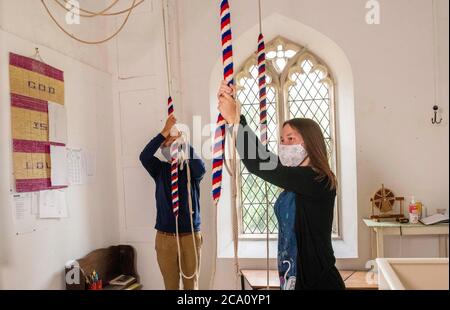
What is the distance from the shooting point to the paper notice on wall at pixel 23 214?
3.46 ft

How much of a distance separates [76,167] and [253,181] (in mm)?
1003

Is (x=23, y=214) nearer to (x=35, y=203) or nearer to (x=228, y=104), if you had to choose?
(x=35, y=203)

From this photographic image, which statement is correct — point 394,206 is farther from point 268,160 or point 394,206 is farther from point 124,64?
point 124,64

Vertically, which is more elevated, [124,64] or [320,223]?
[124,64]

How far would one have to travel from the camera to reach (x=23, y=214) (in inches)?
42.5

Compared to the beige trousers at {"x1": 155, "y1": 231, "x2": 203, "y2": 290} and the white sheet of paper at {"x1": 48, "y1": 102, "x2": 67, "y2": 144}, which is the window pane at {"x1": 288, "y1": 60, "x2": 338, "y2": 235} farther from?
the white sheet of paper at {"x1": 48, "y1": 102, "x2": 67, "y2": 144}

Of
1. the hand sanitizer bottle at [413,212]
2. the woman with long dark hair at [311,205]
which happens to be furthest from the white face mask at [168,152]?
the hand sanitizer bottle at [413,212]

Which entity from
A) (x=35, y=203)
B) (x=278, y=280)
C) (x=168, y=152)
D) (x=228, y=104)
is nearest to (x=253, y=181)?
(x=278, y=280)

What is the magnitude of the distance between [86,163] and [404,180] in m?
1.46

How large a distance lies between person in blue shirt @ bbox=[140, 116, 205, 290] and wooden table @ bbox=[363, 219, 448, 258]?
809 mm

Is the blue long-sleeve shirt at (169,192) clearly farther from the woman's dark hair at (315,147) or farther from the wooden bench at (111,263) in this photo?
the woman's dark hair at (315,147)

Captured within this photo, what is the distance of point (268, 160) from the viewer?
0.71 metres

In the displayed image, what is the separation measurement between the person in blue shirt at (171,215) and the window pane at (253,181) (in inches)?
22.7
